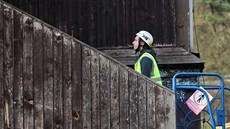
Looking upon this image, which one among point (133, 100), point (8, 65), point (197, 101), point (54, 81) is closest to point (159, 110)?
point (133, 100)

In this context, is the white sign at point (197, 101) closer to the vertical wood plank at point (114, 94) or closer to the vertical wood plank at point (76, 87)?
the vertical wood plank at point (114, 94)

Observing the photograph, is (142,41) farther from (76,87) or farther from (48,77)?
(48,77)

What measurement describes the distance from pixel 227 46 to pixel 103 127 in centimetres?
2548

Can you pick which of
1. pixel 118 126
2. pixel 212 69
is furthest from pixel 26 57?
pixel 212 69

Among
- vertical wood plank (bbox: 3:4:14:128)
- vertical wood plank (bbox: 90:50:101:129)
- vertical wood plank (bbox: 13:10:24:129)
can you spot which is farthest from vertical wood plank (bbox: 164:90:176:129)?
vertical wood plank (bbox: 3:4:14:128)

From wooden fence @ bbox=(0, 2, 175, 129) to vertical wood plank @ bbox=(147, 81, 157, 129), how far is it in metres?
0.01

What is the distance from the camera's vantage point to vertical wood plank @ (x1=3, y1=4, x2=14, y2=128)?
853 cm

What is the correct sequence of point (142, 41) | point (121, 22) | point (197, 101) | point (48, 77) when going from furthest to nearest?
point (121, 22), point (197, 101), point (142, 41), point (48, 77)

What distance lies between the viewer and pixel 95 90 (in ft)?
28.1

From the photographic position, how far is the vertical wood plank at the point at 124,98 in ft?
28.1

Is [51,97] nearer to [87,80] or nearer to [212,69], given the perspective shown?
[87,80]

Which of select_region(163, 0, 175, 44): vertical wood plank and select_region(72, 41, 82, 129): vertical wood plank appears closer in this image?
select_region(72, 41, 82, 129): vertical wood plank

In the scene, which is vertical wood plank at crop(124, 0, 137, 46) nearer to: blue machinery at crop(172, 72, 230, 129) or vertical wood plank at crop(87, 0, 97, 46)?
vertical wood plank at crop(87, 0, 97, 46)

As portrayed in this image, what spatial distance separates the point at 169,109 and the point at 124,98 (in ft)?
1.69
